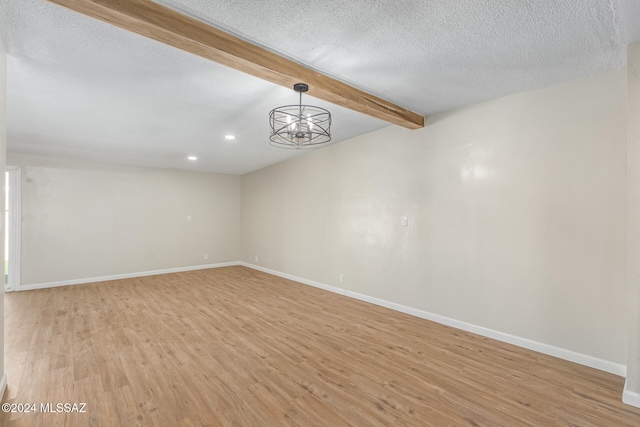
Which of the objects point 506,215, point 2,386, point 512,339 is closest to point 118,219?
point 2,386

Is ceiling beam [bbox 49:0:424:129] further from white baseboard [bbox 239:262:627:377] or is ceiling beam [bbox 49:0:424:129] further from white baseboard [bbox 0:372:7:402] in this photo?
white baseboard [bbox 239:262:627:377]

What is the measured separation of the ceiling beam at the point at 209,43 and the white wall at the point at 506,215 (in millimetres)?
1430

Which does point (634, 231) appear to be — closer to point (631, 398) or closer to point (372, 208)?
point (631, 398)

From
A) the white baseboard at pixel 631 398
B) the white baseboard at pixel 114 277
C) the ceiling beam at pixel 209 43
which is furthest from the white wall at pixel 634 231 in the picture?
the white baseboard at pixel 114 277

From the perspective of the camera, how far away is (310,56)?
2268mm

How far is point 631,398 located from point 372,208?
301 centimetres

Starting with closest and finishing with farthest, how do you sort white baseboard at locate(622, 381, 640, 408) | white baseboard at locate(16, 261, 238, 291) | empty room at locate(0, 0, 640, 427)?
empty room at locate(0, 0, 640, 427) → white baseboard at locate(622, 381, 640, 408) → white baseboard at locate(16, 261, 238, 291)

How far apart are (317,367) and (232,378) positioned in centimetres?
69

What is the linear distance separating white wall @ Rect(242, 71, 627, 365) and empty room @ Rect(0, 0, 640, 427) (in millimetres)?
19

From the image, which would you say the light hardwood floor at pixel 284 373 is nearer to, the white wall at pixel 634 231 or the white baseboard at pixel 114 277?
the white wall at pixel 634 231

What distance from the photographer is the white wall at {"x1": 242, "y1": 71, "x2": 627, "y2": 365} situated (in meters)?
2.49

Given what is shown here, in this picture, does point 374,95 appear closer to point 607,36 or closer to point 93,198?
point 607,36

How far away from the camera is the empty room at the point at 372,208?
6.21 ft

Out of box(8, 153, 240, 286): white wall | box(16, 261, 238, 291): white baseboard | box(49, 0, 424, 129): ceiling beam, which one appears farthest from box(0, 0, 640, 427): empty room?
box(8, 153, 240, 286): white wall
